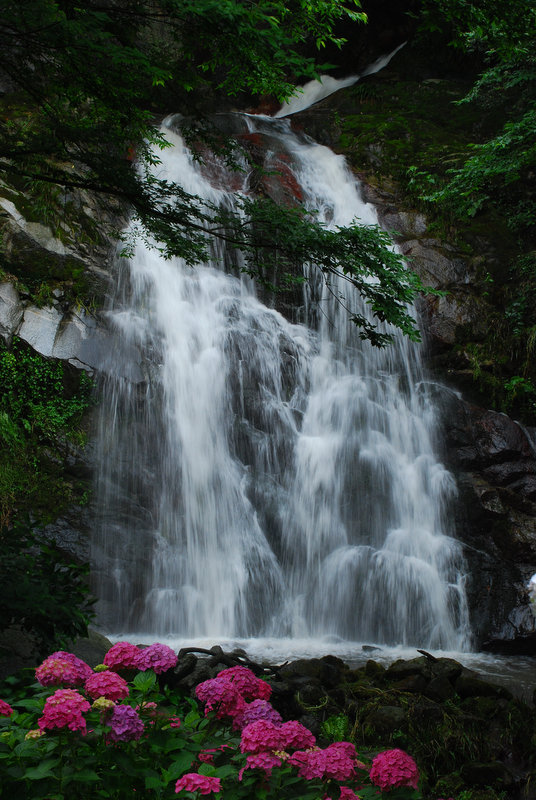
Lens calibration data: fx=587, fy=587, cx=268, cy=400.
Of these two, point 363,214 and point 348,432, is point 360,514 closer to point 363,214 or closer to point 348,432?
point 348,432

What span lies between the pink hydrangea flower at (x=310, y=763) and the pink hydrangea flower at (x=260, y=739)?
0.11 metres

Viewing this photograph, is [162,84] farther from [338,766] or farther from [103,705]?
[338,766]

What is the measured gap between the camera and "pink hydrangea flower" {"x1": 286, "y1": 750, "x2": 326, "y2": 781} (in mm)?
1750

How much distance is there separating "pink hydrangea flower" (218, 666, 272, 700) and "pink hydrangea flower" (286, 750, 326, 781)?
351 millimetres

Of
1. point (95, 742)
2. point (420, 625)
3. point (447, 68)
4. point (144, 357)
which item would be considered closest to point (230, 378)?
point (144, 357)

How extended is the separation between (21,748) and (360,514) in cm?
705

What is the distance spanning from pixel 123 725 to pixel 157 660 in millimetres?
497

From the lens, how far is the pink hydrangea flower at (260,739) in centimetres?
171

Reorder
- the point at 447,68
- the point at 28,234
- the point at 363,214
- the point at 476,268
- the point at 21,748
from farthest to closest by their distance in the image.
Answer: the point at 447,68
the point at 363,214
the point at 476,268
the point at 28,234
the point at 21,748

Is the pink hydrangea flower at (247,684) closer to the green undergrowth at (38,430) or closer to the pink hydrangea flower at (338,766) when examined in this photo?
the pink hydrangea flower at (338,766)

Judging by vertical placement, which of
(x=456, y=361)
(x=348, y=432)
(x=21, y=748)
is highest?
(x=456, y=361)

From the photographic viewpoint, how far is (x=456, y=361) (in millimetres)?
10984

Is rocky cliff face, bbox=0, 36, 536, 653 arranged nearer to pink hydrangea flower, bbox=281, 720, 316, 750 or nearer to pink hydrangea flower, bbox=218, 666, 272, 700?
pink hydrangea flower, bbox=218, 666, 272, 700

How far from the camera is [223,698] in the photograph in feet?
6.56
